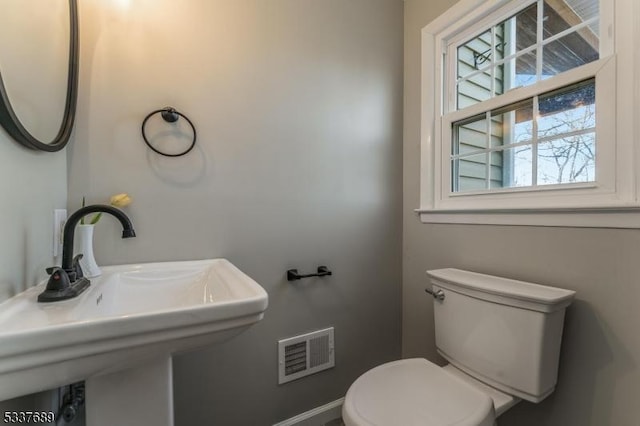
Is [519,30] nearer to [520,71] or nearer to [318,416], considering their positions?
[520,71]

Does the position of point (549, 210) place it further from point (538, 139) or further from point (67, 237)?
Answer: point (67, 237)

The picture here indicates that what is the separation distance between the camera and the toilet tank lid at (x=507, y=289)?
893 millimetres

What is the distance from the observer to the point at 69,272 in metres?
0.74

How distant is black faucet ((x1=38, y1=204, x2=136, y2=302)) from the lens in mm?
650

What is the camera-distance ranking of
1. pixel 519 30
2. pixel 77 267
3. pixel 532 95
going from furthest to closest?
1. pixel 519 30
2. pixel 532 95
3. pixel 77 267

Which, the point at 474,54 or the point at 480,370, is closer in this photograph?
the point at 480,370

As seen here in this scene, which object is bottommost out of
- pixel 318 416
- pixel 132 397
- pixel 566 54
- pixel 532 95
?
pixel 318 416

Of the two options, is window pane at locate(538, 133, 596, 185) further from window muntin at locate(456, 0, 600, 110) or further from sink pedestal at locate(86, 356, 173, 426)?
sink pedestal at locate(86, 356, 173, 426)

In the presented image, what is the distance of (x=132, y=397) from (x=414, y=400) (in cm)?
83

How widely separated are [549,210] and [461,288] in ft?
1.44

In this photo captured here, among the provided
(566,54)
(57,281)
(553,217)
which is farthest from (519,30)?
(57,281)

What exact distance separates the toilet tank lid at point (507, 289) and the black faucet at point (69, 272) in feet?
3.93

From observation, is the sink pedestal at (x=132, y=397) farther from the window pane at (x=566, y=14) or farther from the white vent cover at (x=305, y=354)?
the window pane at (x=566, y=14)

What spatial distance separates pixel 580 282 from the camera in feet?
3.18
